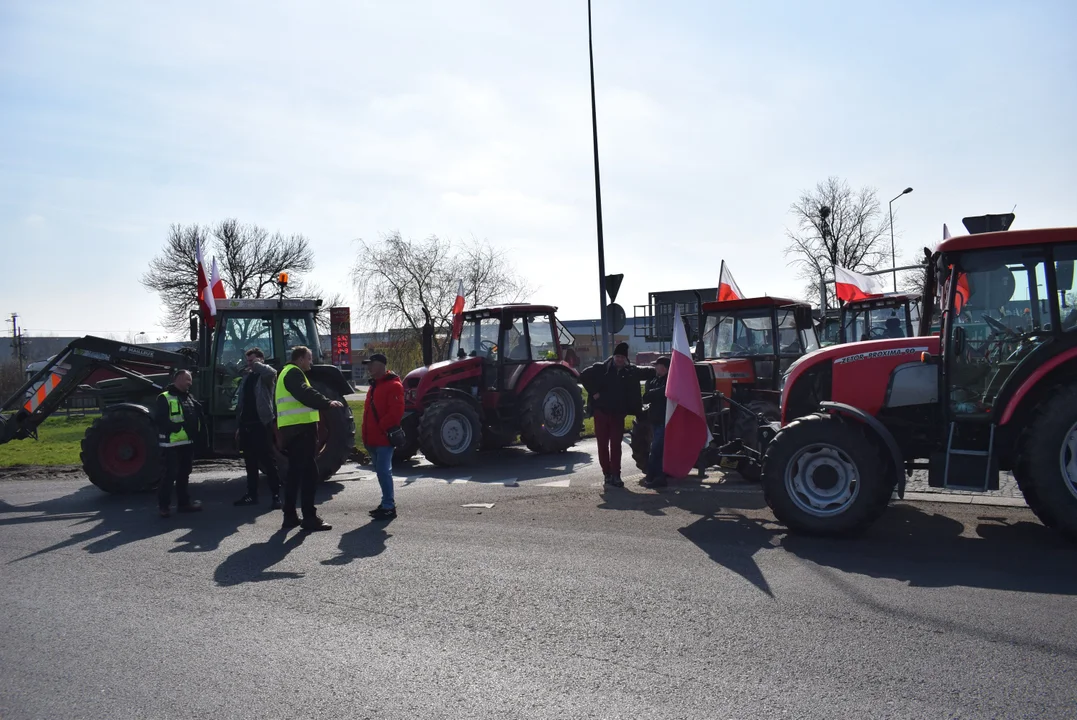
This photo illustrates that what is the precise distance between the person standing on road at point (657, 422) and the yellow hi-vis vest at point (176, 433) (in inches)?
218

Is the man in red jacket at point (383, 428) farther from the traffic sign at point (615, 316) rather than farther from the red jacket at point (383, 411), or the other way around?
the traffic sign at point (615, 316)

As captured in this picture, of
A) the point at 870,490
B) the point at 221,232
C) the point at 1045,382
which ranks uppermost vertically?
the point at 221,232

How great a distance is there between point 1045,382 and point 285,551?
21.6 ft

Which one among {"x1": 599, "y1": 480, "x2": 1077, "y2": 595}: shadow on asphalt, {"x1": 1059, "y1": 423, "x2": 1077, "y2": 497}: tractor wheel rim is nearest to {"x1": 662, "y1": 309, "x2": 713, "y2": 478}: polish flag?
{"x1": 599, "y1": 480, "x2": 1077, "y2": 595}: shadow on asphalt

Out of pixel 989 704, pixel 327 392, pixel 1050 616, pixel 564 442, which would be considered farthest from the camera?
pixel 564 442

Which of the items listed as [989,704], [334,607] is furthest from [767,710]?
[334,607]

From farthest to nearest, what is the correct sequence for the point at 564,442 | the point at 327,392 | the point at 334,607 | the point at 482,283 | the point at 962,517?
the point at 482,283 → the point at 564,442 → the point at 327,392 → the point at 962,517 → the point at 334,607

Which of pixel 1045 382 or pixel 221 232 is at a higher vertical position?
pixel 221 232

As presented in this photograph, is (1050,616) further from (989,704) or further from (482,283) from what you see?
(482,283)

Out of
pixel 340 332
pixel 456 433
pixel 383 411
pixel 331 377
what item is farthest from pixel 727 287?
pixel 340 332

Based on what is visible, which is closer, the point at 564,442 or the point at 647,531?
the point at 647,531

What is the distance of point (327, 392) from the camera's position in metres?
12.4

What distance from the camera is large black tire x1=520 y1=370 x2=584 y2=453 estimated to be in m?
14.5

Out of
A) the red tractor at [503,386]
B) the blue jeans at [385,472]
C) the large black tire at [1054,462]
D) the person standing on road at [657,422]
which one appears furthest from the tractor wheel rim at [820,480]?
the red tractor at [503,386]
